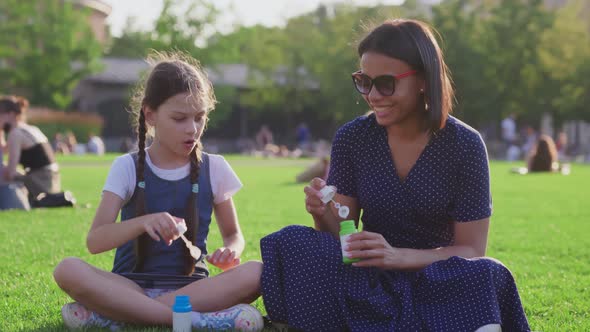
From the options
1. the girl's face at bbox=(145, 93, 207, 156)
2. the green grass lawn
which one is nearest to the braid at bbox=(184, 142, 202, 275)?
the girl's face at bbox=(145, 93, 207, 156)

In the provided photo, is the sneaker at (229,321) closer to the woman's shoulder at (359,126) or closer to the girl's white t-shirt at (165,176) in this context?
the girl's white t-shirt at (165,176)

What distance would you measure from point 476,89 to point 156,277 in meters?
42.3

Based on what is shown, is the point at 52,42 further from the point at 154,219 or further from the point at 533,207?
the point at 154,219

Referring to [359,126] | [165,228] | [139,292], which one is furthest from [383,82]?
[139,292]

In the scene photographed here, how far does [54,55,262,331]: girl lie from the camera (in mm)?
3678

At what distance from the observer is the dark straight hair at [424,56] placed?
3.66 metres

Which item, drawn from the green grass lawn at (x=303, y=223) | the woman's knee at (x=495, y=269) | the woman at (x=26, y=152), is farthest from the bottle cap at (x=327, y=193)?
the woman at (x=26, y=152)

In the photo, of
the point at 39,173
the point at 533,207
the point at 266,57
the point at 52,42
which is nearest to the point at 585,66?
the point at 266,57

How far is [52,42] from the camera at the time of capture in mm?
43750

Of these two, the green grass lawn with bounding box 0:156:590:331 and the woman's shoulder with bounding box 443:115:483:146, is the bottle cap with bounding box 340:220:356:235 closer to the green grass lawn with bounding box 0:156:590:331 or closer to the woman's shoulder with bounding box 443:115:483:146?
the woman's shoulder with bounding box 443:115:483:146

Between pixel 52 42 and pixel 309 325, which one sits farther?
pixel 52 42

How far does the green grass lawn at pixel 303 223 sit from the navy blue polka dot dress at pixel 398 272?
70cm

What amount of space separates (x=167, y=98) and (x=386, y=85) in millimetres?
1067

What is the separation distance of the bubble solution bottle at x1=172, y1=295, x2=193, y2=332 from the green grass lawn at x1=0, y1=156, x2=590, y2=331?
690mm
